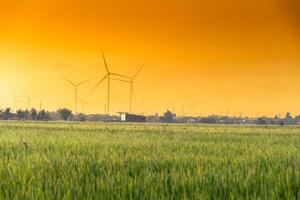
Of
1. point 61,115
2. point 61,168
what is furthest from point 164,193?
point 61,115

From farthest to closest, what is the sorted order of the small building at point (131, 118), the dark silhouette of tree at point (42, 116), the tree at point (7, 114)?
1. the small building at point (131, 118)
2. the dark silhouette of tree at point (42, 116)
3. the tree at point (7, 114)

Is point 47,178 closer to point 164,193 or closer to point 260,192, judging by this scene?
point 164,193

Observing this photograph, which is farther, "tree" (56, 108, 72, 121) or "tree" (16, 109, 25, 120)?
"tree" (56, 108, 72, 121)

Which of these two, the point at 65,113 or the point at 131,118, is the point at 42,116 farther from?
the point at 131,118

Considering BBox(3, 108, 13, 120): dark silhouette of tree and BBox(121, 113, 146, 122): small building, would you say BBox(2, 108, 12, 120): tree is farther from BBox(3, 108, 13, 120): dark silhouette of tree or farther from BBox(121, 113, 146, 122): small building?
BBox(121, 113, 146, 122): small building

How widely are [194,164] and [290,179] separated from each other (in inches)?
109

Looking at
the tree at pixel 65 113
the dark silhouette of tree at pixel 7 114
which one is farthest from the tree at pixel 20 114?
the tree at pixel 65 113

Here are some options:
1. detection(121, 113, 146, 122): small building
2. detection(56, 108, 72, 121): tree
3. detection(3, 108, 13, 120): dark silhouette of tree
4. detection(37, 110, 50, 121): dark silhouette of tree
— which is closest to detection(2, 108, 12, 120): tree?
detection(3, 108, 13, 120): dark silhouette of tree

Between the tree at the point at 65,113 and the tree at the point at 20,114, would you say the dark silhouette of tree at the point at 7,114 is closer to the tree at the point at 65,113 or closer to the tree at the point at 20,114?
the tree at the point at 20,114

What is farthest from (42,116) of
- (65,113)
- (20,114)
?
(65,113)

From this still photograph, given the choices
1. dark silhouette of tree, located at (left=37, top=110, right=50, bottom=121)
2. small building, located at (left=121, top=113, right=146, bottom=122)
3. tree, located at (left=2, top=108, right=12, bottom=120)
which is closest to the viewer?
tree, located at (left=2, top=108, right=12, bottom=120)

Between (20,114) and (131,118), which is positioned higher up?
(20,114)

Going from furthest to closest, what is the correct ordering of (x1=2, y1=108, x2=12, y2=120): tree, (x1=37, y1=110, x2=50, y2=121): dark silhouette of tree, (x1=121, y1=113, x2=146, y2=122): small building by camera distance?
1. (x1=121, y1=113, x2=146, y2=122): small building
2. (x1=37, y1=110, x2=50, y2=121): dark silhouette of tree
3. (x1=2, y1=108, x2=12, y2=120): tree

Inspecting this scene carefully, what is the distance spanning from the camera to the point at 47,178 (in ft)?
23.1
